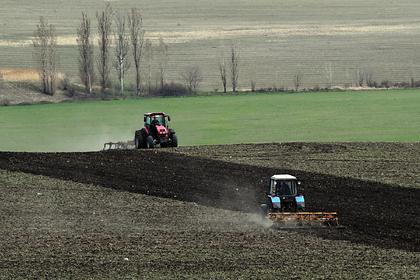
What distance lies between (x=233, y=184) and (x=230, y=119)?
2905cm

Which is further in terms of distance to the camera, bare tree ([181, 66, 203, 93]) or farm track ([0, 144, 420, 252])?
bare tree ([181, 66, 203, 93])

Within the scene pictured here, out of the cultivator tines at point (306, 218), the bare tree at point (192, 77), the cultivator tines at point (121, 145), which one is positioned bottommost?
the bare tree at point (192, 77)

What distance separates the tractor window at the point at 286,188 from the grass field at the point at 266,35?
69.6 meters

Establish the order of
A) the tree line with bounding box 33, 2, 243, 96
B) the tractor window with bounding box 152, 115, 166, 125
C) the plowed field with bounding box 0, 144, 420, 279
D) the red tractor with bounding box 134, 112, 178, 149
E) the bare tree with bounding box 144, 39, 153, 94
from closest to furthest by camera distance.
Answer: the plowed field with bounding box 0, 144, 420, 279, the red tractor with bounding box 134, 112, 178, 149, the tractor window with bounding box 152, 115, 166, 125, the tree line with bounding box 33, 2, 243, 96, the bare tree with bounding box 144, 39, 153, 94

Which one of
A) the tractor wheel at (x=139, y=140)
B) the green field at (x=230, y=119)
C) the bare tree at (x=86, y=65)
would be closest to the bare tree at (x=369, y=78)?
the green field at (x=230, y=119)

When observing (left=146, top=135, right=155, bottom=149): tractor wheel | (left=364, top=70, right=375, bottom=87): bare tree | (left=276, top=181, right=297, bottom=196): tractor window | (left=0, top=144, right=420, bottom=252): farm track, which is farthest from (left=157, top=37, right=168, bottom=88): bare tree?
(left=276, top=181, right=297, bottom=196): tractor window

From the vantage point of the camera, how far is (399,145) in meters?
47.3

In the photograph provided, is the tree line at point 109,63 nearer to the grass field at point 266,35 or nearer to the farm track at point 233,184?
the grass field at point 266,35

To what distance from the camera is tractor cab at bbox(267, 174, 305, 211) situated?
99.0ft

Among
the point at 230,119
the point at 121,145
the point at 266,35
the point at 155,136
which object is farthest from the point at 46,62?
the point at 155,136

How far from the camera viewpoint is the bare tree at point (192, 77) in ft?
318

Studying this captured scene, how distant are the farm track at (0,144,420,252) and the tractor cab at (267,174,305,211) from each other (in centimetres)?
129

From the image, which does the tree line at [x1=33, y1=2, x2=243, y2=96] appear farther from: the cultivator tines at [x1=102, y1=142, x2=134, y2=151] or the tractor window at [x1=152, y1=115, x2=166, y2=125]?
the tractor window at [x1=152, y1=115, x2=166, y2=125]

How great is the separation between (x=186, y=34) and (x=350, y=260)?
337 feet
